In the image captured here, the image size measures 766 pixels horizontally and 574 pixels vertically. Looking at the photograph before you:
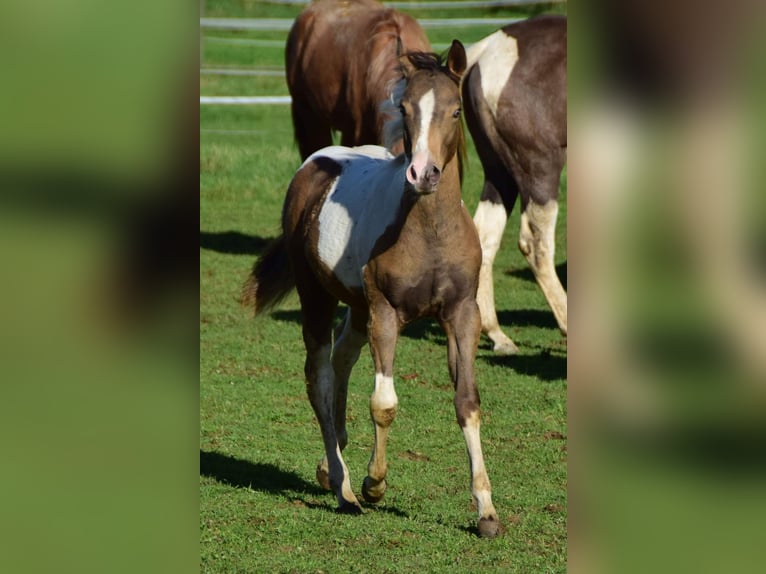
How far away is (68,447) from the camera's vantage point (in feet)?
2.79

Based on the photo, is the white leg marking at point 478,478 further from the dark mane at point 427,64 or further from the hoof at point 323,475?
the dark mane at point 427,64

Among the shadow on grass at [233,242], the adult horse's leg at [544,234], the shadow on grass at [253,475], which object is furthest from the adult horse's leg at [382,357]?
the shadow on grass at [233,242]

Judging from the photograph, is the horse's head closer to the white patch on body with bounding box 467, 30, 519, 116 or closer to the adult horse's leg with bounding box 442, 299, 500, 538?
the adult horse's leg with bounding box 442, 299, 500, 538

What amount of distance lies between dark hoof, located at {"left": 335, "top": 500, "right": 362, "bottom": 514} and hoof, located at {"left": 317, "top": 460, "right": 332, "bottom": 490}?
306 mm

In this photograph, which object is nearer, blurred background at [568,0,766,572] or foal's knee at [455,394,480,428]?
blurred background at [568,0,766,572]

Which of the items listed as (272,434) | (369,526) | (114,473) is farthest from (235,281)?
(114,473)

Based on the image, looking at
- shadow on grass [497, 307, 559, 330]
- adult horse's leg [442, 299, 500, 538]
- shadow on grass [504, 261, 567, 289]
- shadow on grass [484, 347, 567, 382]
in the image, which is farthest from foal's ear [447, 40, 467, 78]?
shadow on grass [504, 261, 567, 289]

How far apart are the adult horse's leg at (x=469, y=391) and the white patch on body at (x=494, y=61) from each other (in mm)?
3655

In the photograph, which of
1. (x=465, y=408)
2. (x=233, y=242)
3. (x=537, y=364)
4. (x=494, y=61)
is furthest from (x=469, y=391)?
(x=233, y=242)

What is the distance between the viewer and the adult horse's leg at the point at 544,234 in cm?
786

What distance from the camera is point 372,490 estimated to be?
4.69m

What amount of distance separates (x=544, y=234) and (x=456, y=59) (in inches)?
140

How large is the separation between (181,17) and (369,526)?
151 inches

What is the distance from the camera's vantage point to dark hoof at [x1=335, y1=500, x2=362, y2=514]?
15.6 feet
